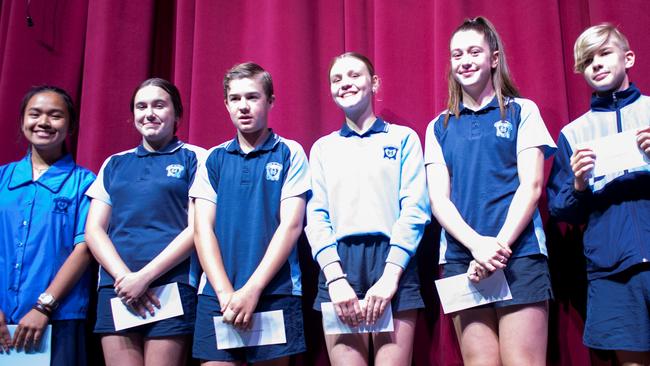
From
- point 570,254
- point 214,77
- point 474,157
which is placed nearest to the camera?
point 474,157

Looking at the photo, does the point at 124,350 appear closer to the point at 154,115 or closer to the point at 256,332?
the point at 256,332

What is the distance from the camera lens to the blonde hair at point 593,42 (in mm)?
2201

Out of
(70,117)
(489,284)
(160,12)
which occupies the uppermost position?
(160,12)

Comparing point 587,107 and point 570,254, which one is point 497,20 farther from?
point 570,254

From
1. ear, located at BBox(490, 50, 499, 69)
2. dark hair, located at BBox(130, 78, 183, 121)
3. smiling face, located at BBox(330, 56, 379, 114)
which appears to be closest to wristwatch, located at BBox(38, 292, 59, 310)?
dark hair, located at BBox(130, 78, 183, 121)

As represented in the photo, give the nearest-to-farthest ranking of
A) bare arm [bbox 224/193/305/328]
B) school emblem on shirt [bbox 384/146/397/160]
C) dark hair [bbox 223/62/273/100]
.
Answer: bare arm [bbox 224/193/305/328], school emblem on shirt [bbox 384/146/397/160], dark hair [bbox 223/62/273/100]

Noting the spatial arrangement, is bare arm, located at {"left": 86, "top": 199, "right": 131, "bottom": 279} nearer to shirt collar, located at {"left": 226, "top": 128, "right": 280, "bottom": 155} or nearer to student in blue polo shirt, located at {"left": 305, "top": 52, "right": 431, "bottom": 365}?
shirt collar, located at {"left": 226, "top": 128, "right": 280, "bottom": 155}

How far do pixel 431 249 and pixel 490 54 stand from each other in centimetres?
84

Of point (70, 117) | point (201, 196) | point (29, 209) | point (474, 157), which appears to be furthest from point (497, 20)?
point (29, 209)

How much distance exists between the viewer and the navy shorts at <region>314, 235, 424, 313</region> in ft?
Answer: 6.79

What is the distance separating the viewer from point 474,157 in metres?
2.17

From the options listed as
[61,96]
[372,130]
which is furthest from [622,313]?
[61,96]

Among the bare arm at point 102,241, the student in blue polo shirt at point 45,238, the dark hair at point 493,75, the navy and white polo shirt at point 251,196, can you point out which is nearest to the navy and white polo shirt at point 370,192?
the navy and white polo shirt at point 251,196

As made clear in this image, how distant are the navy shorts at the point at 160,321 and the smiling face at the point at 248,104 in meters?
0.67
